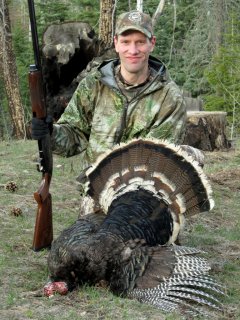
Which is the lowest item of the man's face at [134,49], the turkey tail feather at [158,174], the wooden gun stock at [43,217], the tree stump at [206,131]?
the tree stump at [206,131]

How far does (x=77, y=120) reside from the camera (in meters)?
4.86

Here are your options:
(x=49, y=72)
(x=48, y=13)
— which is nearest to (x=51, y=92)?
(x=49, y=72)

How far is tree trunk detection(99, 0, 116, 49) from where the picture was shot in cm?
998

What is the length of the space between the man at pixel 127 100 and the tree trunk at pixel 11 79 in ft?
29.3

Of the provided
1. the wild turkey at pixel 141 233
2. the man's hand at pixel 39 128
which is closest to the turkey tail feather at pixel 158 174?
the wild turkey at pixel 141 233

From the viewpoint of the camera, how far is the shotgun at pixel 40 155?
4.32 m

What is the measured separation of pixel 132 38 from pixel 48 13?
16.6 metres

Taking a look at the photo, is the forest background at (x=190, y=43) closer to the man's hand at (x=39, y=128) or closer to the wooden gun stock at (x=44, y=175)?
the wooden gun stock at (x=44, y=175)

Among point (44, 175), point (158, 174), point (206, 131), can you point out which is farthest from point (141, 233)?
point (206, 131)

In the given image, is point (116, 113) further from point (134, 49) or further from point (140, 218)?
point (140, 218)

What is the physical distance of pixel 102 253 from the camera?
3646 millimetres

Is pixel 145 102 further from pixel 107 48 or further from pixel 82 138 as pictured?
pixel 107 48

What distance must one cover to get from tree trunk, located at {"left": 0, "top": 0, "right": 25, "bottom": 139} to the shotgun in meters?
9.20

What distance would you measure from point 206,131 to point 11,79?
5.41 meters
